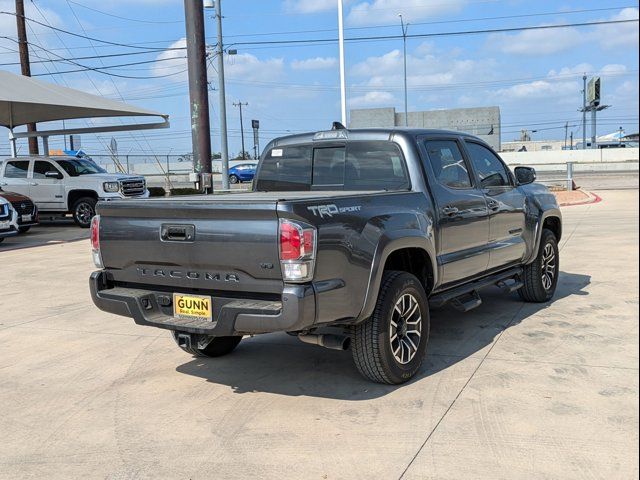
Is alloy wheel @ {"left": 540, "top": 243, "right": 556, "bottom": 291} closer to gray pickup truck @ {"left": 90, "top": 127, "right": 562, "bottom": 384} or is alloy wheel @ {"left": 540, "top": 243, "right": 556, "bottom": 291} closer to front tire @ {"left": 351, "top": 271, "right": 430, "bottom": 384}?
gray pickup truck @ {"left": 90, "top": 127, "right": 562, "bottom": 384}

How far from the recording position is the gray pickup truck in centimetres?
382

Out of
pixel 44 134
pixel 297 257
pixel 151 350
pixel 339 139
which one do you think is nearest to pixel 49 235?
Result: pixel 44 134

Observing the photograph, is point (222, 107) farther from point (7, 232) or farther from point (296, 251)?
point (296, 251)

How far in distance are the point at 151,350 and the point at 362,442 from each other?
110 inches

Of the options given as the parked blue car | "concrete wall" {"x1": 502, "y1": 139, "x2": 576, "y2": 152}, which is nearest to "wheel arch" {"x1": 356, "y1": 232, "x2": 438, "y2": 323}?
the parked blue car

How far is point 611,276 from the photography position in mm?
8430

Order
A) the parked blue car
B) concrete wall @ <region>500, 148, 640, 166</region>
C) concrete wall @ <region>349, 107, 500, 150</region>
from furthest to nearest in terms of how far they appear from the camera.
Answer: concrete wall @ <region>500, 148, 640, 166</region> → concrete wall @ <region>349, 107, 500, 150</region> → the parked blue car

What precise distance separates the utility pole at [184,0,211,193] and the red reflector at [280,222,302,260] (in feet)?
43.4

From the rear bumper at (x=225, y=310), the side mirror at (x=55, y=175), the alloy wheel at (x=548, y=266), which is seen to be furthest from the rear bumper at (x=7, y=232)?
the alloy wheel at (x=548, y=266)

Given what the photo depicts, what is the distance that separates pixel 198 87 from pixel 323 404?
13487 mm

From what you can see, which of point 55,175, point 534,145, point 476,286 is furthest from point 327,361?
point 534,145

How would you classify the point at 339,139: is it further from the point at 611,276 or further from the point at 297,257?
the point at 611,276

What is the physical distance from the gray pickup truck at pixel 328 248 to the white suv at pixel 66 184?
12.6 metres

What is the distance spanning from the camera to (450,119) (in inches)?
2238
